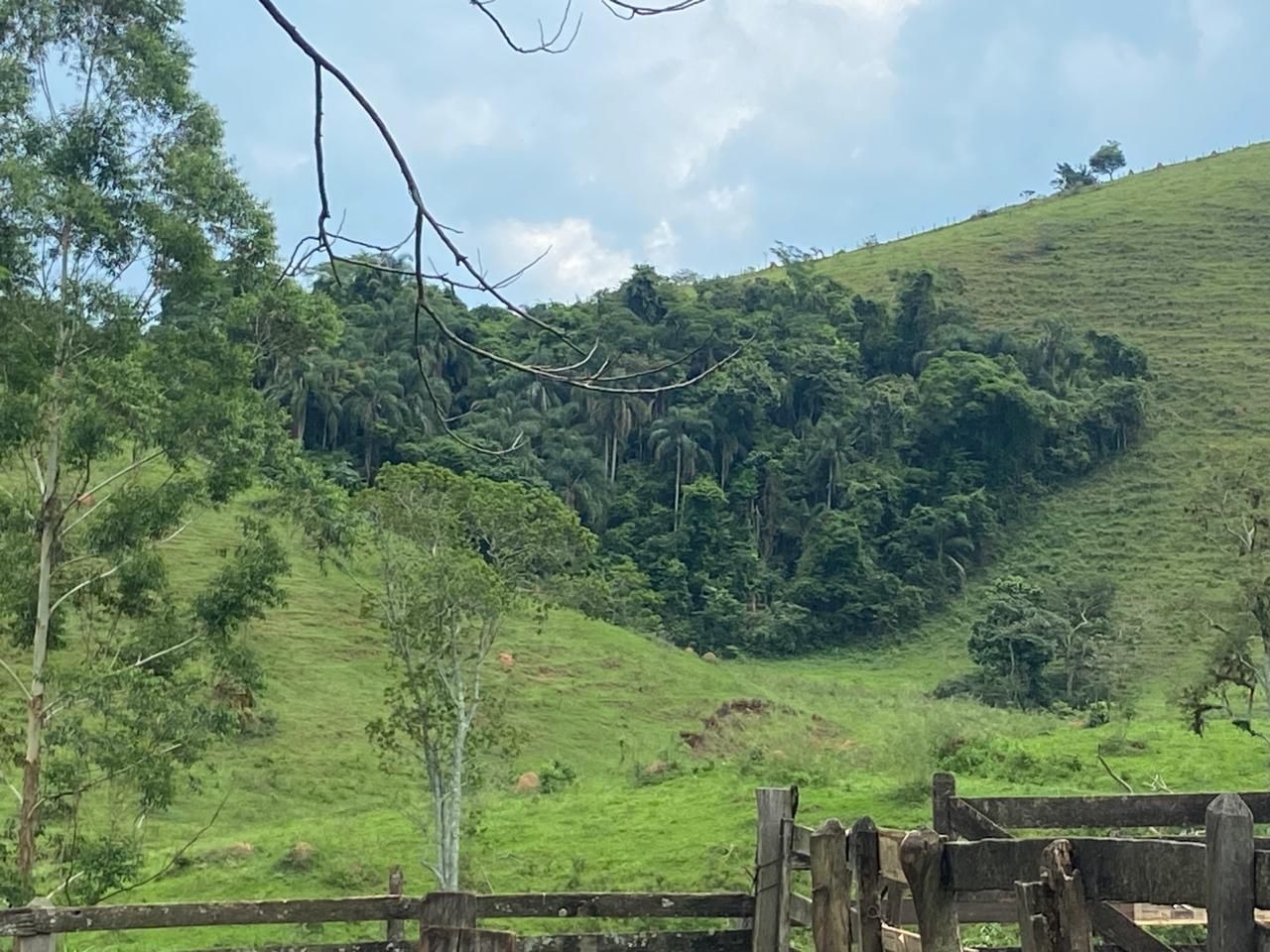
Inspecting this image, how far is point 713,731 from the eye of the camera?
34.2m

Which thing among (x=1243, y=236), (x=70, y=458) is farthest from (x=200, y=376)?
(x=1243, y=236)

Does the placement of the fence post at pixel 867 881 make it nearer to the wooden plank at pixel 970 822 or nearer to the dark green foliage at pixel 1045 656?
the wooden plank at pixel 970 822

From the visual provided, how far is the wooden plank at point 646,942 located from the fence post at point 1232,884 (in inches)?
124

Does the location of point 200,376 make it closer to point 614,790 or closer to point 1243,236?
point 614,790

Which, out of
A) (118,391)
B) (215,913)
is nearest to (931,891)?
(215,913)

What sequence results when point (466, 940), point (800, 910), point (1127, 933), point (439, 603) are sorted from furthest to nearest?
point (439, 603)
point (800, 910)
point (1127, 933)
point (466, 940)

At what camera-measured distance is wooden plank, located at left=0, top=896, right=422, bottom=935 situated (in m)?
5.81

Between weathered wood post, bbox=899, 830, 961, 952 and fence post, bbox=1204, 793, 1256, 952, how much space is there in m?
0.87

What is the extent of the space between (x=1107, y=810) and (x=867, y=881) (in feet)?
7.54

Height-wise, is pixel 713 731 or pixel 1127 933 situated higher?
pixel 1127 933

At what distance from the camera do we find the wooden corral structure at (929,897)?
2943 millimetres

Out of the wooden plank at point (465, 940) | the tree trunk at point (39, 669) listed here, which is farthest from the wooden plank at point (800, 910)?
the tree trunk at point (39, 669)

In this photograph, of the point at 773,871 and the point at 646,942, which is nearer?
the point at 773,871

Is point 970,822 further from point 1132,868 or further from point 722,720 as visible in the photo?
point 722,720
